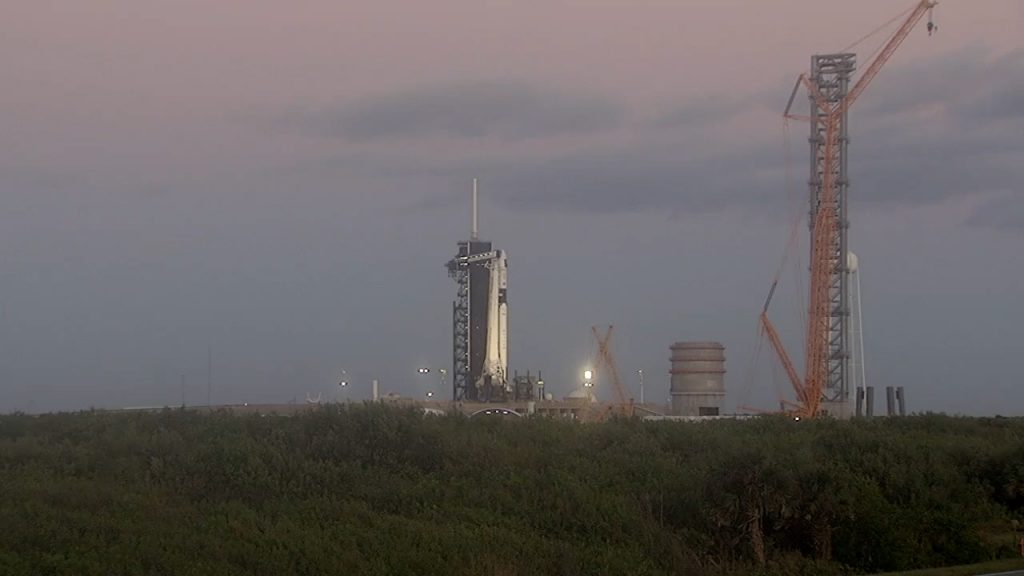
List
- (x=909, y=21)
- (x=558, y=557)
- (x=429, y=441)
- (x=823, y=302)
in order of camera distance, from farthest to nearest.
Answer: (x=909, y=21) → (x=823, y=302) → (x=429, y=441) → (x=558, y=557)

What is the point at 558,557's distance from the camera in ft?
79.6

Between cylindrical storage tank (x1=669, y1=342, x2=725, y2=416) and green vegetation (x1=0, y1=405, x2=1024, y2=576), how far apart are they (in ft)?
89.0

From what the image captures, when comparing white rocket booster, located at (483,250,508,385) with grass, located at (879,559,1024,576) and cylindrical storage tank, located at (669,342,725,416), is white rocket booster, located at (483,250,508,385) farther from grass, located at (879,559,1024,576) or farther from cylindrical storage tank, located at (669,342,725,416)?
grass, located at (879,559,1024,576)

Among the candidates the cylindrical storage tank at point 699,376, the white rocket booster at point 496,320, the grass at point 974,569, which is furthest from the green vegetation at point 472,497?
the white rocket booster at point 496,320

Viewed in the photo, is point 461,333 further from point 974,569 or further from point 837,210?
point 974,569

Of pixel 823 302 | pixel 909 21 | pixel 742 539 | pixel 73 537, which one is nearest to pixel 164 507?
pixel 73 537

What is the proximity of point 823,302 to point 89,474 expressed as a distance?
46.7 meters

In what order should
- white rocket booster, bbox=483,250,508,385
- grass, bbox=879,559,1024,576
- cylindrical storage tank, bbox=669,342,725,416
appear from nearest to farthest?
grass, bbox=879,559,1024,576 < cylindrical storage tank, bbox=669,342,725,416 < white rocket booster, bbox=483,250,508,385

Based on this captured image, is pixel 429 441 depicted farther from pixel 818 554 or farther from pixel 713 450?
pixel 818 554

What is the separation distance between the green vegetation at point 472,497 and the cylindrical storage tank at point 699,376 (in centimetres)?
2714

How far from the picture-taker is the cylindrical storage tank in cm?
6569

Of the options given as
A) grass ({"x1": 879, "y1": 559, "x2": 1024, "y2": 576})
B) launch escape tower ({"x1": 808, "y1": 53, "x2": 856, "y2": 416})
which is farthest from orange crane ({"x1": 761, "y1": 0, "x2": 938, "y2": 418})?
grass ({"x1": 879, "y1": 559, "x2": 1024, "y2": 576})

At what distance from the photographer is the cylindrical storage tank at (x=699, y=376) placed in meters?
65.7

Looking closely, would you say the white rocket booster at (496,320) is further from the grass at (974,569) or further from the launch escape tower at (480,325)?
the grass at (974,569)
